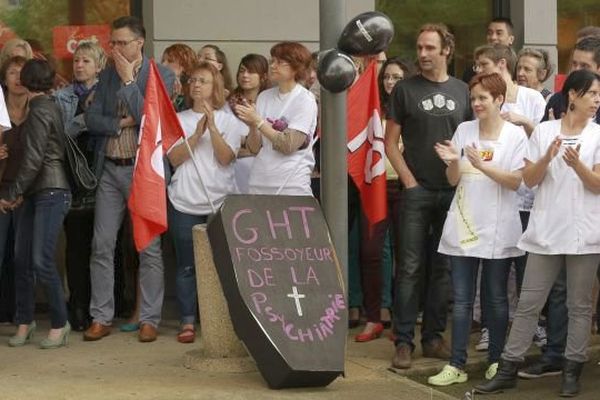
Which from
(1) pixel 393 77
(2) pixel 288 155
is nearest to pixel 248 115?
(2) pixel 288 155

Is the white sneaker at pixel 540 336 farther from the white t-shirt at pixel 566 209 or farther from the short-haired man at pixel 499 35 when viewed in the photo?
the short-haired man at pixel 499 35

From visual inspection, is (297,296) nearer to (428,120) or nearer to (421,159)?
(421,159)

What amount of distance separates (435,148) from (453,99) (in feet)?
1.61

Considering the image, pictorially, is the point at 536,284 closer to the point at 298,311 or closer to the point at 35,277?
the point at 298,311

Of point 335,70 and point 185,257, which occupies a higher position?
point 335,70

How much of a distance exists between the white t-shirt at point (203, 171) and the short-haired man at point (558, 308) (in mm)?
2135

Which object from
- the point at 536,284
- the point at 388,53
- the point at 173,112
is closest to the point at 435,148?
the point at 536,284

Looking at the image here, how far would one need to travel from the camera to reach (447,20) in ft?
40.3

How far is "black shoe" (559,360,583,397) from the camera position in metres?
8.16

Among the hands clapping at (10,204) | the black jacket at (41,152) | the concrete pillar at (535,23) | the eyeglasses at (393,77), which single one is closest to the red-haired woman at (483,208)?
the eyeglasses at (393,77)

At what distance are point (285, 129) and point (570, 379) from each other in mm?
2372

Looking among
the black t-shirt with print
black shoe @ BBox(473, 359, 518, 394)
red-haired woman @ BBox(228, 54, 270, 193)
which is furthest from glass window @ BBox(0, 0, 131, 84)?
black shoe @ BBox(473, 359, 518, 394)

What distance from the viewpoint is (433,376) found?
8.47m

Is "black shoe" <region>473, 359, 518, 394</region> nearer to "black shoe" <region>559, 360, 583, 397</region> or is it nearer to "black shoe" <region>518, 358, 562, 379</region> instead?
"black shoe" <region>559, 360, 583, 397</region>
